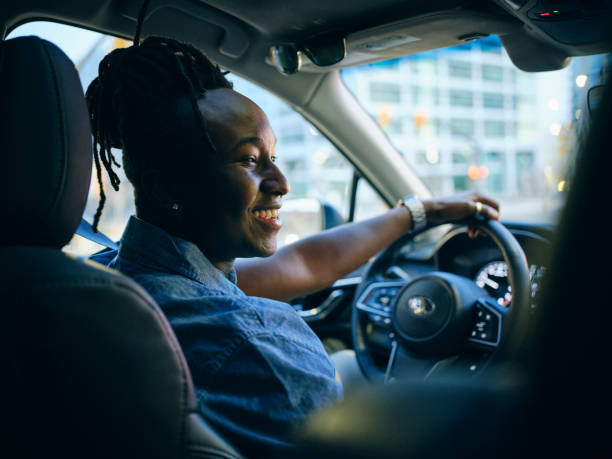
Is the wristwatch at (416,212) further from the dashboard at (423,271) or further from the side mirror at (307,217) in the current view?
the side mirror at (307,217)

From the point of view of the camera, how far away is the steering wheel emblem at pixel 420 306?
1.90 m

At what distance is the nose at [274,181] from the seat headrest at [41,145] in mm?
466

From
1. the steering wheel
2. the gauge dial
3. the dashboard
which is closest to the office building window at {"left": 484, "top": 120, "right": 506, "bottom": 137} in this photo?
the dashboard

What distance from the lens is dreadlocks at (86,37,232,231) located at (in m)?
1.26

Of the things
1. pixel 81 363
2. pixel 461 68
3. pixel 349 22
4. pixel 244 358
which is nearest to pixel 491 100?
pixel 461 68

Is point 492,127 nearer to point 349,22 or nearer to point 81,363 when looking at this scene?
point 349,22

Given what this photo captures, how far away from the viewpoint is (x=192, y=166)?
1.26 metres

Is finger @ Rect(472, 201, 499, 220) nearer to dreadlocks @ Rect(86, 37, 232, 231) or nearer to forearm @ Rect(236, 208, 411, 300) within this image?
forearm @ Rect(236, 208, 411, 300)

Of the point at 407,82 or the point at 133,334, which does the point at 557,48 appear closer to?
the point at 133,334

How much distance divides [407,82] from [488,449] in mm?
32829

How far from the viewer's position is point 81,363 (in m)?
0.76

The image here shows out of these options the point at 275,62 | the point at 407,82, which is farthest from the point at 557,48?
the point at 407,82

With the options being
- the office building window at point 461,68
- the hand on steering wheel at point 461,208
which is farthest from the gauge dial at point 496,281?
the office building window at point 461,68

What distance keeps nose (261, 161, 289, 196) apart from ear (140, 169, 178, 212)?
24cm
